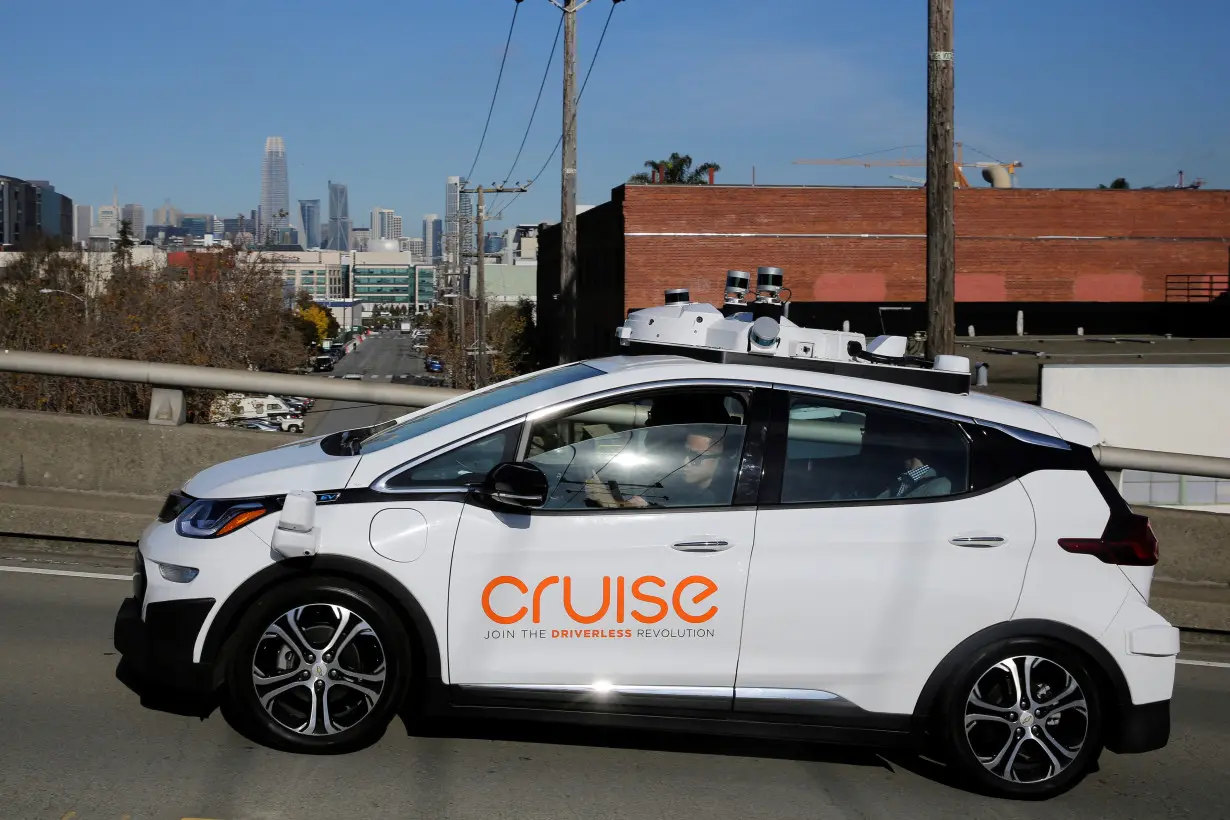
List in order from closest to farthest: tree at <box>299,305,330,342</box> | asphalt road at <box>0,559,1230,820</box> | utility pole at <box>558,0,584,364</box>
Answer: asphalt road at <box>0,559,1230,820</box>
utility pole at <box>558,0,584,364</box>
tree at <box>299,305,330,342</box>

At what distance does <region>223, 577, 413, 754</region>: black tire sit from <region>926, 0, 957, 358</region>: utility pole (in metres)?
7.02

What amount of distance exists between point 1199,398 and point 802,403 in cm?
1942

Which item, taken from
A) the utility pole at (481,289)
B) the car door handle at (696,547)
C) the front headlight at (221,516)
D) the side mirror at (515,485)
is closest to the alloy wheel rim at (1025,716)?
the car door handle at (696,547)

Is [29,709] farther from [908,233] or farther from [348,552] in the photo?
[908,233]

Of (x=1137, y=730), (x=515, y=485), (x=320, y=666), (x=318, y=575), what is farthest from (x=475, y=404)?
(x=1137, y=730)

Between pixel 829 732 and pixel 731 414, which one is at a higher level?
pixel 731 414

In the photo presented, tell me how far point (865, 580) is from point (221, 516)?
258cm

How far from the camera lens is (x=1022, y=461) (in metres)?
5.30

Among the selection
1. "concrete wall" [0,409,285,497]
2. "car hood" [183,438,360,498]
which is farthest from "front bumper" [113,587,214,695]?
"concrete wall" [0,409,285,497]

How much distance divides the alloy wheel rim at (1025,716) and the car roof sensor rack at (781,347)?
1228 mm

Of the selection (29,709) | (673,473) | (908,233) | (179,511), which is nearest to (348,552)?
(179,511)

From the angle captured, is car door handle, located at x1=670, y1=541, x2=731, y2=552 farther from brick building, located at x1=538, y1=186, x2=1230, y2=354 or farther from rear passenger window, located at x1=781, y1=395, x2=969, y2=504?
brick building, located at x1=538, y1=186, x2=1230, y2=354

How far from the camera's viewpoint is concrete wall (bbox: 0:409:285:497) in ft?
29.1

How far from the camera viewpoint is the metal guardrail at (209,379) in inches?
342
